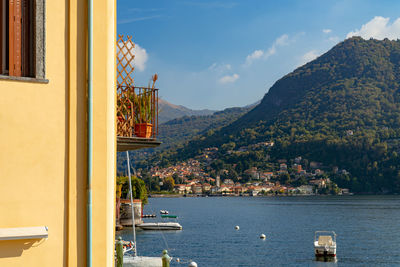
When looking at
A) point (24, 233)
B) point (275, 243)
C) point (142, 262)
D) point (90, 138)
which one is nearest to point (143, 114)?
point (90, 138)

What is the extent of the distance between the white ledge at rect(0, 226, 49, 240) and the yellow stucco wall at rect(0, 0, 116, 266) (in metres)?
0.05

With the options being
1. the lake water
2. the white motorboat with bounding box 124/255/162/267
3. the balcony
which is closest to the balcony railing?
the balcony

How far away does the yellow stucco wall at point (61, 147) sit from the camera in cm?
467

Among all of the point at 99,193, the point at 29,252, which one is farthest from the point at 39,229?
the point at 99,193

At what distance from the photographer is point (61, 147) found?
4.92 meters

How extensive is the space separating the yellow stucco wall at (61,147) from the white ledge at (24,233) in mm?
54

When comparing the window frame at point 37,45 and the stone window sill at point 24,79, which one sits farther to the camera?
the window frame at point 37,45

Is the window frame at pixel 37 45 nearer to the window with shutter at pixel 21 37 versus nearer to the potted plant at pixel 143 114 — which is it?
the window with shutter at pixel 21 37

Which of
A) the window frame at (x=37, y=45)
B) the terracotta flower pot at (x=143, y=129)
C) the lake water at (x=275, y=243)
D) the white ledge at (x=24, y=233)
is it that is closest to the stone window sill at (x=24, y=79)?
the window frame at (x=37, y=45)

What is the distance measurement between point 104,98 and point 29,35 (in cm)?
84

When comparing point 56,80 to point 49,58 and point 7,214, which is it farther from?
point 7,214

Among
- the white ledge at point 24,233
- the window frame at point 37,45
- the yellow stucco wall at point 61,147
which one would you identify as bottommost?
the white ledge at point 24,233

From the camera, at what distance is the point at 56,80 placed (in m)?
4.97

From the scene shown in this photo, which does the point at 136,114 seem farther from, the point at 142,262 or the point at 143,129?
the point at 142,262
